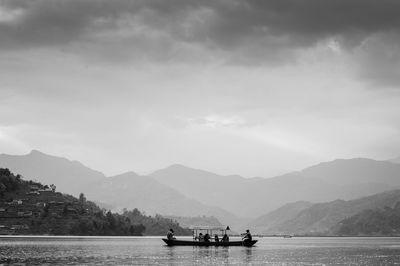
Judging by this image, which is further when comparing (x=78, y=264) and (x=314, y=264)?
(x=314, y=264)

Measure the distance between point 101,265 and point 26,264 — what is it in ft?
50.1

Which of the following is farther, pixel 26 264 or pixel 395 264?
pixel 395 264

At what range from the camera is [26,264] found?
4707 inches

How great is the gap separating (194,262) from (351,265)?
115 ft

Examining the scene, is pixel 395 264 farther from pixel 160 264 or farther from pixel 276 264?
pixel 160 264

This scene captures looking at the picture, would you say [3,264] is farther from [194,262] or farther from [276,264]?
[276,264]

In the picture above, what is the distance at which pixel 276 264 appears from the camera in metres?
132

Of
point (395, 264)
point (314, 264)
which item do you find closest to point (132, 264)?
point (314, 264)

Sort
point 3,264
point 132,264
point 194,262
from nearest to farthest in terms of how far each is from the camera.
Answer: point 3,264, point 132,264, point 194,262

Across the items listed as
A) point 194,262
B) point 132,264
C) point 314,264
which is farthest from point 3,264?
point 314,264

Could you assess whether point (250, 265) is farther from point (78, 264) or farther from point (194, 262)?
point (78, 264)

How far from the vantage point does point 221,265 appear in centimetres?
12350

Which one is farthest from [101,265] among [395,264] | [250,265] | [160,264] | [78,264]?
[395,264]

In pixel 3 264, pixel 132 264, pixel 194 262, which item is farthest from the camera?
pixel 194 262
